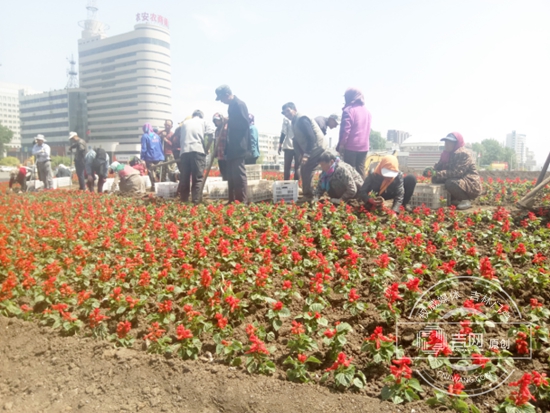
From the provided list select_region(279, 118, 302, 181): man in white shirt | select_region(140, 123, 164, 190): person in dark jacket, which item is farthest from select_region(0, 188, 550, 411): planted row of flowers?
select_region(140, 123, 164, 190): person in dark jacket

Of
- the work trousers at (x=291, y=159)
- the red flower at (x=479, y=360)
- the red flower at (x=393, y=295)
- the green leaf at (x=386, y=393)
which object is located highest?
the work trousers at (x=291, y=159)

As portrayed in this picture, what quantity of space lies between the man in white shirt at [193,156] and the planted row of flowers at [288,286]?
1884 millimetres

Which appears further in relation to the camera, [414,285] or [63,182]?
[63,182]

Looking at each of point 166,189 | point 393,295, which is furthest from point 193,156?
point 393,295

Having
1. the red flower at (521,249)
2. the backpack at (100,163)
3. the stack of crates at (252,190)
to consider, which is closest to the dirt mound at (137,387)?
the red flower at (521,249)

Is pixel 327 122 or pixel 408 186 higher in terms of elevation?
pixel 327 122

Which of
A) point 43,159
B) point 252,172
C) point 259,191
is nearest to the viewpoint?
point 259,191

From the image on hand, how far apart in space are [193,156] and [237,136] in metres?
1.00

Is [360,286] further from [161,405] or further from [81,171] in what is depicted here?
[81,171]

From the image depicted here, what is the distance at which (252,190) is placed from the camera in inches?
320

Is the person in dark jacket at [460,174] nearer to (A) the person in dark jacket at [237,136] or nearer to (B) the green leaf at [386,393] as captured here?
(A) the person in dark jacket at [237,136]

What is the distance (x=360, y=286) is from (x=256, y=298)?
970 millimetres

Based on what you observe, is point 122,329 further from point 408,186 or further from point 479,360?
point 408,186

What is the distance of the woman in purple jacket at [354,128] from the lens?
736 cm
